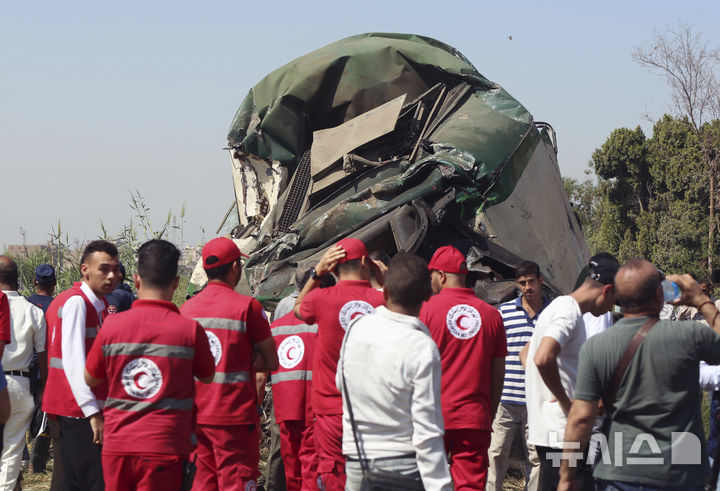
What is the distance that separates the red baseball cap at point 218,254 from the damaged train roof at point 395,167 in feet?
9.18

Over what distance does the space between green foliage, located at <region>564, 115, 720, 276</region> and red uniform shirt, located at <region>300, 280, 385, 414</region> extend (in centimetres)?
2104

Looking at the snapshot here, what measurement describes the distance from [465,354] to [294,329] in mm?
1344

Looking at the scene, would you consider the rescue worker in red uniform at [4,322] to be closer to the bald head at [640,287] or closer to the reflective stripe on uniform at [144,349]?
the reflective stripe on uniform at [144,349]

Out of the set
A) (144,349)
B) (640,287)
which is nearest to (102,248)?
(144,349)

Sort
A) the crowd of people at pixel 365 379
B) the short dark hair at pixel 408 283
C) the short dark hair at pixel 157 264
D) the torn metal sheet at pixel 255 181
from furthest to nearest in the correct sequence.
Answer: the torn metal sheet at pixel 255 181 < the short dark hair at pixel 157 264 < the short dark hair at pixel 408 283 < the crowd of people at pixel 365 379

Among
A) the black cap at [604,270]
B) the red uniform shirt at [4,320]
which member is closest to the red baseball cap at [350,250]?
the black cap at [604,270]

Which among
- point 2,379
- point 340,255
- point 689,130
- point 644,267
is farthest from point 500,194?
point 689,130

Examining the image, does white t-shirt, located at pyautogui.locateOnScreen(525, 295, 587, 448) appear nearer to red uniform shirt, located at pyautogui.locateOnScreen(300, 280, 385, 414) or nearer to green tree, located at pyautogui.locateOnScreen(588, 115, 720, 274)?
red uniform shirt, located at pyautogui.locateOnScreen(300, 280, 385, 414)

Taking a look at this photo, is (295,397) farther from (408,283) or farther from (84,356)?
(408,283)

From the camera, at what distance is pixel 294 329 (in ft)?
18.5

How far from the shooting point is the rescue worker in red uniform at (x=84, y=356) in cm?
460

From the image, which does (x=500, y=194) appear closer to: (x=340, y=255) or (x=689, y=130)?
(x=340, y=255)

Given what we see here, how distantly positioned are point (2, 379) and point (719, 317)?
3204 mm

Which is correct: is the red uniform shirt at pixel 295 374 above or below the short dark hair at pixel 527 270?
below
